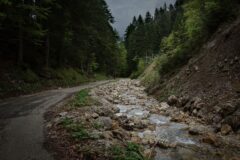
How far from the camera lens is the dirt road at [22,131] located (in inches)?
318

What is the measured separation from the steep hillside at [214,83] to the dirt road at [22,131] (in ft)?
25.9

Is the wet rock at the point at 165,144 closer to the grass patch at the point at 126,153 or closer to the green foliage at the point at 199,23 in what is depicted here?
the grass patch at the point at 126,153

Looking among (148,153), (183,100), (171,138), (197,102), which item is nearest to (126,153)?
(148,153)

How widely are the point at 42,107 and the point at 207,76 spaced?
10407 mm

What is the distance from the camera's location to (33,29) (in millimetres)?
23828

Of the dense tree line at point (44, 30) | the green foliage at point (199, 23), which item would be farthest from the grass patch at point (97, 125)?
the green foliage at point (199, 23)

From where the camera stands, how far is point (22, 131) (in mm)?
10266

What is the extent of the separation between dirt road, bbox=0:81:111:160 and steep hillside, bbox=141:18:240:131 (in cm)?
790

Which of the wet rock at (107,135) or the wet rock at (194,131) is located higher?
the wet rock at (107,135)

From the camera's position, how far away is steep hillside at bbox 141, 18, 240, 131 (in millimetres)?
13025

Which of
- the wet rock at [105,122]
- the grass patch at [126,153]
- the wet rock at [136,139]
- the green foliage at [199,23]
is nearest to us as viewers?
the grass patch at [126,153]

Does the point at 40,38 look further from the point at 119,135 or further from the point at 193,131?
A: the point at 193,131

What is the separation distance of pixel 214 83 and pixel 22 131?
1100 cm

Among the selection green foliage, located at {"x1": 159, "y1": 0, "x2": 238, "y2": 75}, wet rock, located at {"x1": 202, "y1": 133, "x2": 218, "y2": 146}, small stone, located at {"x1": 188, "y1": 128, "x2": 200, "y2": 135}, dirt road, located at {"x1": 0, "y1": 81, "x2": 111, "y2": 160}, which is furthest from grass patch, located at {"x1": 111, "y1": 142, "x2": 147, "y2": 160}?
green foliage, located at {"x1": 159, "y1": 0, "x2": 238, "y2": 75}
